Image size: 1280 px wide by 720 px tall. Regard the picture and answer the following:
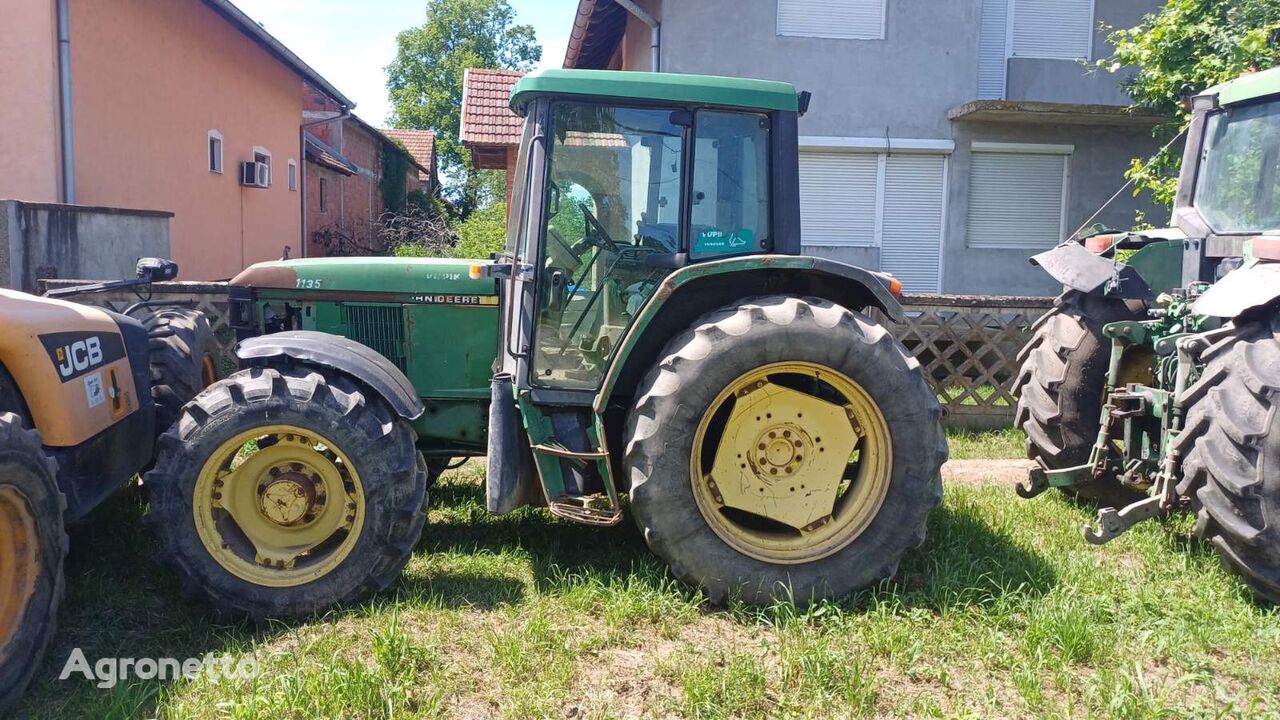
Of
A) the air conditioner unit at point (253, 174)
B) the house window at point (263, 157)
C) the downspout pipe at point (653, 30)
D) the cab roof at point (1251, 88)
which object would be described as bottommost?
the cab roof at point (1251, 88)

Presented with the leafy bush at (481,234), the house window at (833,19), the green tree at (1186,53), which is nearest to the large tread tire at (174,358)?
the green tree at (1186,53)

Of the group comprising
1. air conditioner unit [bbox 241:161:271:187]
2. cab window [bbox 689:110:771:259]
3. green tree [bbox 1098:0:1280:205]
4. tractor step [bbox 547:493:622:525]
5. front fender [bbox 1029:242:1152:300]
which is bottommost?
tractor step [bbox 547:493:622:525]

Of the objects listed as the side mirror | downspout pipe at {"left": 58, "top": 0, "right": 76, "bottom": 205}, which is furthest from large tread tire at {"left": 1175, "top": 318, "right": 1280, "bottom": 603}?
downspout pipe at {"left": 58, "top": 0, "right": 76, "bottom": 205}

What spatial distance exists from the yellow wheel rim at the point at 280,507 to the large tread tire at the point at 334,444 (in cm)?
3

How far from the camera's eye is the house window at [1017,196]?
38.3 feet

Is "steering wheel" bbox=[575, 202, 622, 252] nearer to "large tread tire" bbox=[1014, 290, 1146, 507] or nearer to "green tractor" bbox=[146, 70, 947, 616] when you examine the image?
"green tractor" bbox=[146, 70, 947, 616]

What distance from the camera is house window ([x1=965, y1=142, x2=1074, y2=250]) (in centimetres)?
1166

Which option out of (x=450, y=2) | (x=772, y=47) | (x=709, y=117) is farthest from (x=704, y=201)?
(x=450, y=2)

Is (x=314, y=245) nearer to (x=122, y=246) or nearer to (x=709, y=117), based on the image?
(x=122, y=246)

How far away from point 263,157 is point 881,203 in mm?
11537

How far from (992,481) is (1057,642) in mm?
2696

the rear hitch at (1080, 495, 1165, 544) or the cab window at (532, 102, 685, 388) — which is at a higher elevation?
the cab window at (532, 102, 685, 388)

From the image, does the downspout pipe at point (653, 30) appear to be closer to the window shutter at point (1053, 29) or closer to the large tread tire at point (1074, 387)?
the window shutter at point (1053, 29)

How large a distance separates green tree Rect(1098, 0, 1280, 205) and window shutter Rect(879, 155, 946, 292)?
7.57 ft
